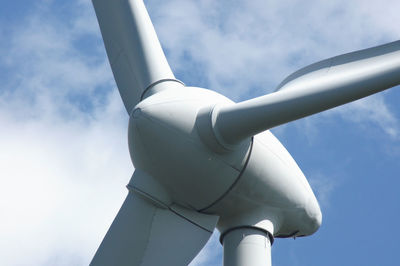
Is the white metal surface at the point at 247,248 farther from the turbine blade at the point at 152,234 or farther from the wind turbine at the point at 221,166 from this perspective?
the turbine blade at the point at 152,234

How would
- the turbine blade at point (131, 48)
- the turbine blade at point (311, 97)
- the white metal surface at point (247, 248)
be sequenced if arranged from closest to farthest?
the turbine blade at point (311, 97) → the white metal surface at point (247, 248) → the turbine blade at point (131, 48)

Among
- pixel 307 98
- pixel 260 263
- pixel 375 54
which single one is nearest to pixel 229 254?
pixel 260 263

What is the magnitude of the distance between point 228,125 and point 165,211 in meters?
1.87

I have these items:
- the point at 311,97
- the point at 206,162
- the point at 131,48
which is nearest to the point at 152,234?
the point at 206,162

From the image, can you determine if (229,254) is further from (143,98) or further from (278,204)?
(143,98)

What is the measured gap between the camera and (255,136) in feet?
38.0

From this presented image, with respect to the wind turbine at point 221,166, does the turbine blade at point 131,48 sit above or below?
above

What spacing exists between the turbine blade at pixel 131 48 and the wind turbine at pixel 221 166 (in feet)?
2.34

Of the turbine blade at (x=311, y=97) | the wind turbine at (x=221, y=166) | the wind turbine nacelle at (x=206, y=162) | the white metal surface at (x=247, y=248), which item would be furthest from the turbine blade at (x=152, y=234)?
the turbine blade at (x=311, y=97)

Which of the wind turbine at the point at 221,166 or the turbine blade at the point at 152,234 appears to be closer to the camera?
the wind turbine at the point at 221,166

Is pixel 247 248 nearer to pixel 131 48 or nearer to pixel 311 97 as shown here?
pixel 311 97

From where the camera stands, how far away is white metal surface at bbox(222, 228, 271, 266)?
11641mm

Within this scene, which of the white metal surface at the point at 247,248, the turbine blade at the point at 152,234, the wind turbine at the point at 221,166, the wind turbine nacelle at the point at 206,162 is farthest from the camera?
the white metal surface at the point at 247,248

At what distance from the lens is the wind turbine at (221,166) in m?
10.7
